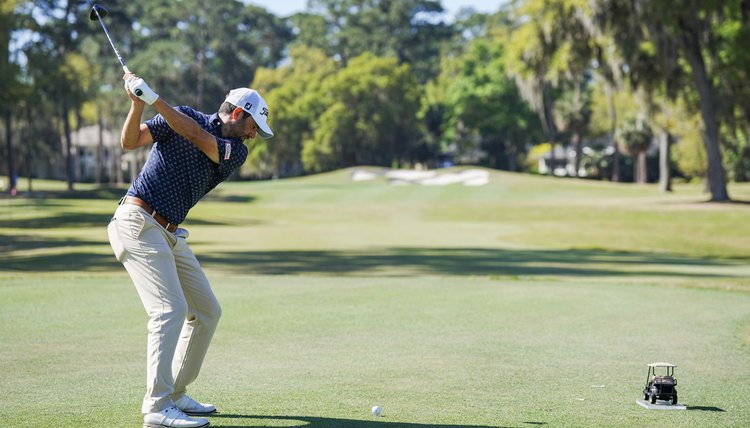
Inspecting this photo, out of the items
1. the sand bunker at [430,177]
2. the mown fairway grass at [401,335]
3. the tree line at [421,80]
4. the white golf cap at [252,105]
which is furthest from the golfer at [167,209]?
the sand bunker at [430,177]

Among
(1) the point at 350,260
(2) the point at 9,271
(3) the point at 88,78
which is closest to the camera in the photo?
(2) the point at 9,271

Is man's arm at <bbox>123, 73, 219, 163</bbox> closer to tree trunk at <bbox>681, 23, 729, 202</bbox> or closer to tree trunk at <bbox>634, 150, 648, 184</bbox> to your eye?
tree trunk at <bbox>681, 23, 729, 202</bbox>

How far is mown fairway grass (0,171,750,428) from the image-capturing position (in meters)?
7.45

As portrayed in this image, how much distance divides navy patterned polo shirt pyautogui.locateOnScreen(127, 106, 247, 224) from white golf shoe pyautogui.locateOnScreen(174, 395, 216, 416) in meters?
1.24

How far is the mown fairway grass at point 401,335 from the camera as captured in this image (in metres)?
7.45

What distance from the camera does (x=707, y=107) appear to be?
42.2m

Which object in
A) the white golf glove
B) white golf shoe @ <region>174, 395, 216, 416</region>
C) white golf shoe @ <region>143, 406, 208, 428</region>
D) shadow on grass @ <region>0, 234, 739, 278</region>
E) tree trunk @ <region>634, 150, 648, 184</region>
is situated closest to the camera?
the white golf glove

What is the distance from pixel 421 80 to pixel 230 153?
121 meters

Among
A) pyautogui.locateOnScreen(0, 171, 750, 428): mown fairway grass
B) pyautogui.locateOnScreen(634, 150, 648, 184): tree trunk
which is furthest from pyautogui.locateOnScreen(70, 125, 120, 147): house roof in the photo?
pyautogui.locateOnScreen(0, 171, 750, 428): mown fairway grass

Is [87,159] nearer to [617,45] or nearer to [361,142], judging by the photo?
[361,142]

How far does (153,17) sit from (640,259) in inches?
3829

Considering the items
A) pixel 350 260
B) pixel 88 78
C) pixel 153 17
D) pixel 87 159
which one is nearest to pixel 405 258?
pixel 350 260

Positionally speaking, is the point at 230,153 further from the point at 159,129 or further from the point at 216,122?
the point at 159,129

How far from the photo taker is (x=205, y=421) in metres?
6.75
